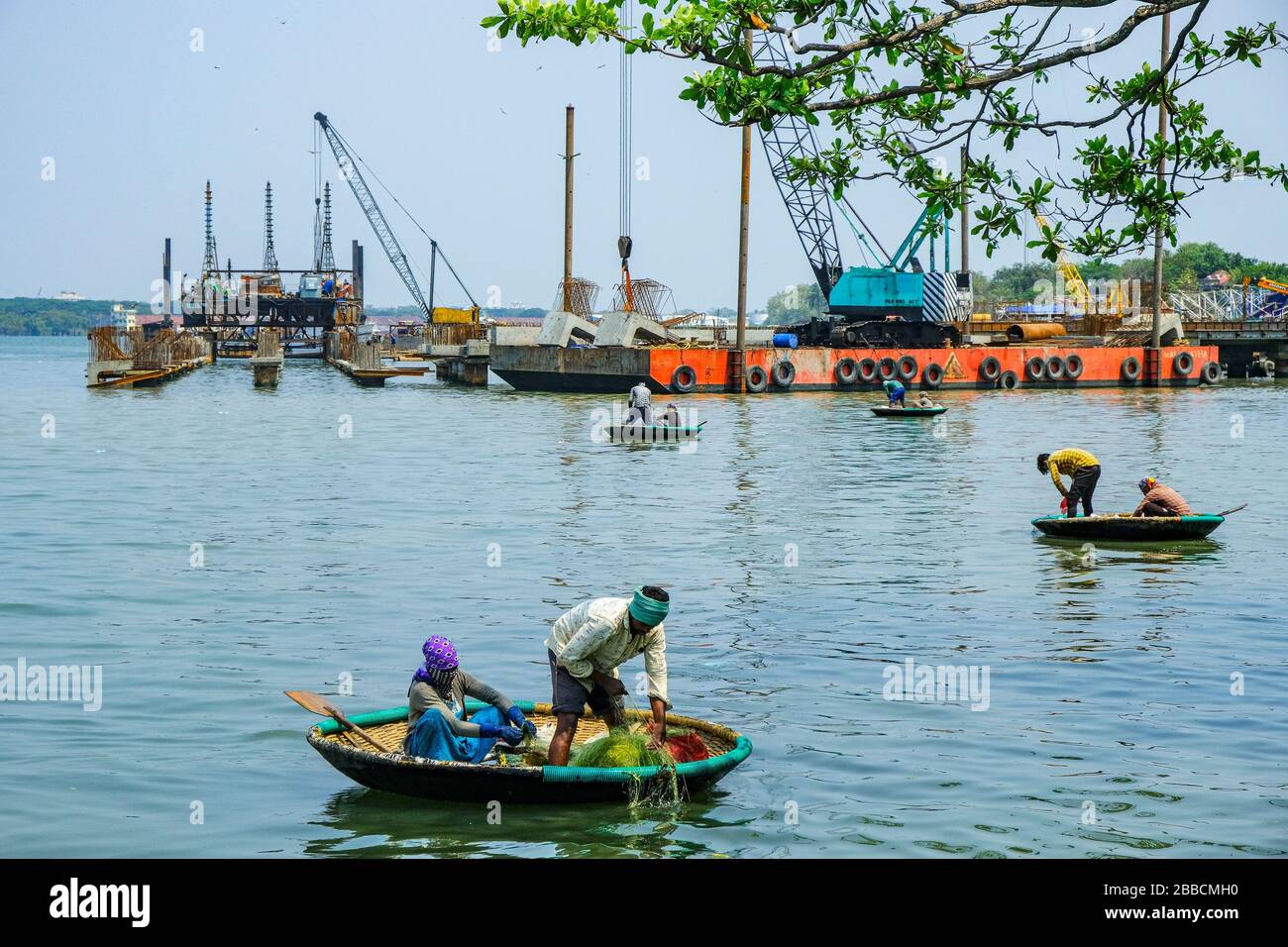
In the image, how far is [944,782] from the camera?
12523mm

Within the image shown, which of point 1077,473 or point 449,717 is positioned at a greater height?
point 1077,473

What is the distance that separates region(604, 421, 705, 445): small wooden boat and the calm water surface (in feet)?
11.9

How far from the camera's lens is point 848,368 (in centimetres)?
7300

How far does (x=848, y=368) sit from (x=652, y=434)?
97.8 feet

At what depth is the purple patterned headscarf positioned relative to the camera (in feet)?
39.7

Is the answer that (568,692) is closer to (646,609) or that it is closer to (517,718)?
(517,718)

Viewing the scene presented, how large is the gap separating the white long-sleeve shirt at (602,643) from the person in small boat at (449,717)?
712 mm

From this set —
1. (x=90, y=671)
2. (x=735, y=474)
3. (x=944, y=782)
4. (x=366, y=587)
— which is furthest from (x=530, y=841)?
(x=735, y=474)

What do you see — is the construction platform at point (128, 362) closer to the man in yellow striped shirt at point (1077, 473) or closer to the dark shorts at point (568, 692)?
the man in yellow striped shirt at point (1077, 473)

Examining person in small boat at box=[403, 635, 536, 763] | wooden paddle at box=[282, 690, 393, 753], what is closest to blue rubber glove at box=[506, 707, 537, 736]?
person in small boat at box=[403, 635, 536, 763]

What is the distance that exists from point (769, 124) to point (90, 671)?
9897mm

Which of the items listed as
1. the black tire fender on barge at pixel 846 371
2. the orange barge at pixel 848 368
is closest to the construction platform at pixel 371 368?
the orange barge at pixel 848 368

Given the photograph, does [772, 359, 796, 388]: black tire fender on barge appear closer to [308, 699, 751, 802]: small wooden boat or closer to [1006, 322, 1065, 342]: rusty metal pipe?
[1006, 322, 1065, 342]: rusty metal pipe

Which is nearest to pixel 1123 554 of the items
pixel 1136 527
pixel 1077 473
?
pixel 1136 527
